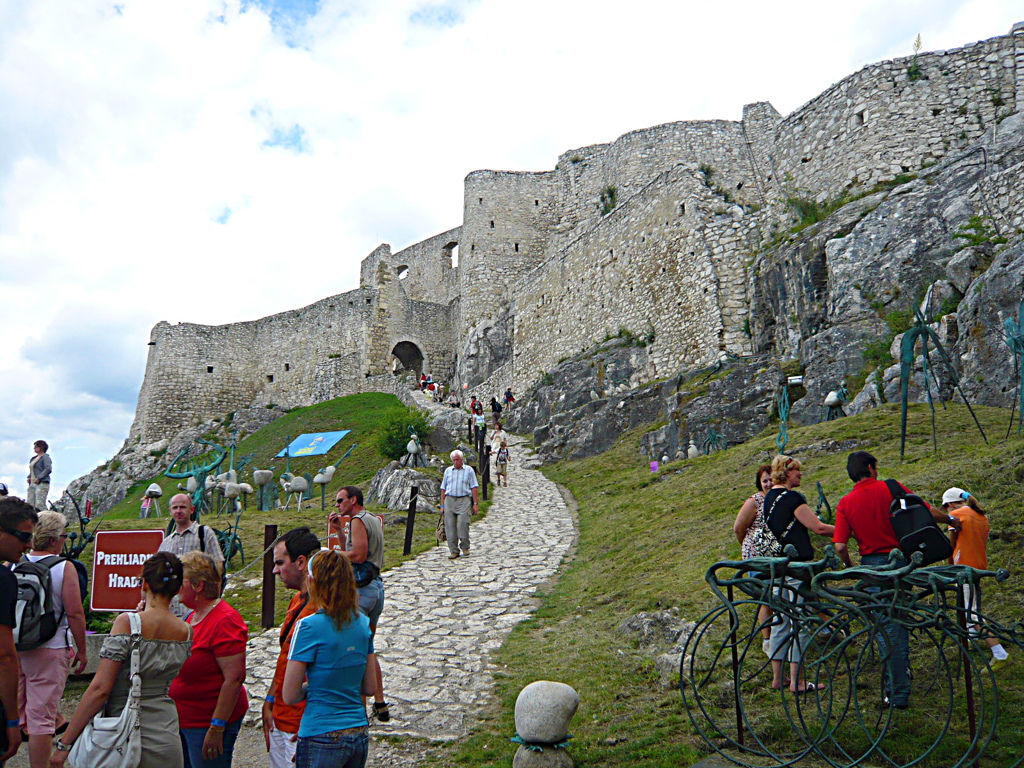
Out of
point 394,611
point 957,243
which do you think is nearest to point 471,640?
point 394,611

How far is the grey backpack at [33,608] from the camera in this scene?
3840 mm

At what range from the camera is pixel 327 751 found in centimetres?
307

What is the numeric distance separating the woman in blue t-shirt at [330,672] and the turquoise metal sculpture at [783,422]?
7784 millimetres

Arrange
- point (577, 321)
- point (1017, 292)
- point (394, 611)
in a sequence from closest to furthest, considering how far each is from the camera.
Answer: point (394, 611) < point (1017, 292) < point (577, 321)

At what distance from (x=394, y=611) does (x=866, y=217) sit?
12760 millimetres

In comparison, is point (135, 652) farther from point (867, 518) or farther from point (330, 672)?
point (867, 518)

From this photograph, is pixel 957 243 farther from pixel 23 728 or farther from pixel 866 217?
pixel 23 728

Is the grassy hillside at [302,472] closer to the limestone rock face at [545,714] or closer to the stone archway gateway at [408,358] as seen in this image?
the limestone rock face at [545,714]

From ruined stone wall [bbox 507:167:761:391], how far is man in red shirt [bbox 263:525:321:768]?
16.0 meters

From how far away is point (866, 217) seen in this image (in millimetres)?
14742

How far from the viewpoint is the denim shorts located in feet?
16.0

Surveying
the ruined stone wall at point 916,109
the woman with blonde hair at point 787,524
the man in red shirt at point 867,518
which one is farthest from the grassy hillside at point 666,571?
the ruined stone wall at point 916,109

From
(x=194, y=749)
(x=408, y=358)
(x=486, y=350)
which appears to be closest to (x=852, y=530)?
(x=194, y=749)

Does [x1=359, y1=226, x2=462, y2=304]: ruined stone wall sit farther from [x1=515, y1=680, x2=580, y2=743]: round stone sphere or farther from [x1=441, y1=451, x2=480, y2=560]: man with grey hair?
[x1=515, y1=680, x2=580, y2=743]: round stone sphere
